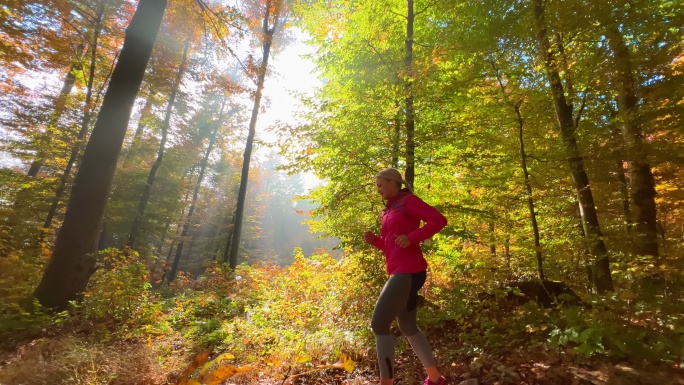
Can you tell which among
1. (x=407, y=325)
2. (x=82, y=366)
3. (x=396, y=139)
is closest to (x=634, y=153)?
(x=396, y=139)

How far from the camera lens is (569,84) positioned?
6.40 m

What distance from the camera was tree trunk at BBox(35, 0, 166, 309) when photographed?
573 centimetres

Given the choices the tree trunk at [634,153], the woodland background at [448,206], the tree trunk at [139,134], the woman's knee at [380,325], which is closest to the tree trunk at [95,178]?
the woodland background at [448,206]

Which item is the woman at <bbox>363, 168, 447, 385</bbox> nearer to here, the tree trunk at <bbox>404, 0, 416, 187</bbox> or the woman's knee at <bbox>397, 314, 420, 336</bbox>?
the woman's knee at <bbox>397, 314, 420, 336</bbox>

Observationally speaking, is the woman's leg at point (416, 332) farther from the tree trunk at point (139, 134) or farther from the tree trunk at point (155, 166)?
the tree trunk at point (139, 134)

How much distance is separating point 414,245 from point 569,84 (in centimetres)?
585

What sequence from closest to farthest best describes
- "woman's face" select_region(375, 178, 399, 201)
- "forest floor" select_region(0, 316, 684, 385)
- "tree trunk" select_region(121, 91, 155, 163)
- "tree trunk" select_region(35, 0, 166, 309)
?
"forest floor" select_region(0, 316, 684, 385) → "woman's face" select_region(375, 178, 399, 201) → "tree trunk" select_region(35, 0, 166, 309) → "tree trunk" select_region(121, 91, 155, 163)

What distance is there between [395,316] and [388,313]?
0.28 ft

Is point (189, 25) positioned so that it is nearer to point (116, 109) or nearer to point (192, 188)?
point (116, 109)

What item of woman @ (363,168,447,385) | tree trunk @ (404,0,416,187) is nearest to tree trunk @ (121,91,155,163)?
tree trunk @ (404,0,416,187)

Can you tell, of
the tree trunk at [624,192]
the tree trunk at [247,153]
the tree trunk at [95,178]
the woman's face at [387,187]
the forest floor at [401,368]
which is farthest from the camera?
the tree trunk at [247,153]

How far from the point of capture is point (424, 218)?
112 inches

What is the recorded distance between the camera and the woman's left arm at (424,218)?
2719 millimetres

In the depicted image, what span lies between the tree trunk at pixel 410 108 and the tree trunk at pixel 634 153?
2.93 metres
